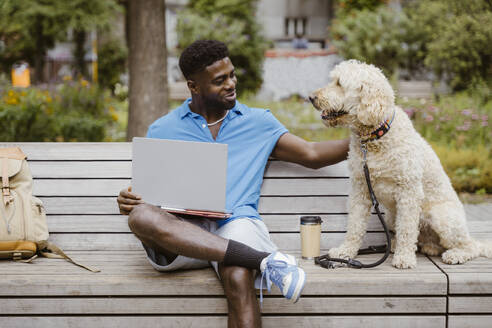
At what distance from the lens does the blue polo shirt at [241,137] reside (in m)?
2.99

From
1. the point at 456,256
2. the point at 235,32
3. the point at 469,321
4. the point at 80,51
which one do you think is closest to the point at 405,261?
the point at 456,256

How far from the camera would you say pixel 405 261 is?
8.85 feet

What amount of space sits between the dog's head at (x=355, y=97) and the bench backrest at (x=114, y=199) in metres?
0.67

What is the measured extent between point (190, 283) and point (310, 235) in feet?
2.38

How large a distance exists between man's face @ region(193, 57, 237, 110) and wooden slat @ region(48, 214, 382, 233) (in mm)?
781

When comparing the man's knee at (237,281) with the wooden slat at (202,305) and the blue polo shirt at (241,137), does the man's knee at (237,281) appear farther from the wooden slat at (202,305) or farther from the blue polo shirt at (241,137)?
the blue polo shirt at (241,137)

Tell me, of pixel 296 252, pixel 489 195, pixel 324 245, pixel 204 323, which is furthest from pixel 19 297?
pixel 489 195

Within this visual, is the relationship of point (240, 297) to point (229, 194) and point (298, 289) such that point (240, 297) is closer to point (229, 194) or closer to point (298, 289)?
point (298, 289)

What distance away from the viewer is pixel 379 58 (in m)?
12.5

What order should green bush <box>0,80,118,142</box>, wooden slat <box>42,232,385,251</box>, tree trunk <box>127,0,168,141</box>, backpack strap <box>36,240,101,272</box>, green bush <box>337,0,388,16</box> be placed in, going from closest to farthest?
backpack strap <box>36,240,101,272</box>, wooden slat <box>42,232,385,251</box>, tree trunk <box>127,0,168,141</box>, green bush <box>0,80,118,142</box>, green bush <box>337,0,388,16</box>

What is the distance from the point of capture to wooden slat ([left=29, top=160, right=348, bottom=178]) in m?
3.31

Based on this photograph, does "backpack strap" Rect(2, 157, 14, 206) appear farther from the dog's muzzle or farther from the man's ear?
the dog's muzzle

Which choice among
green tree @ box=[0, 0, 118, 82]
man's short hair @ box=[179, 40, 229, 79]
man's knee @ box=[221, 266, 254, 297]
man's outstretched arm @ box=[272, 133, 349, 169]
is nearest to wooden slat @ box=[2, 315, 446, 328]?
man's knee @ box=[221, 266, 254, 297]

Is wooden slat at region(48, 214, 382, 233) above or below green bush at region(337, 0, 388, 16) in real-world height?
below
